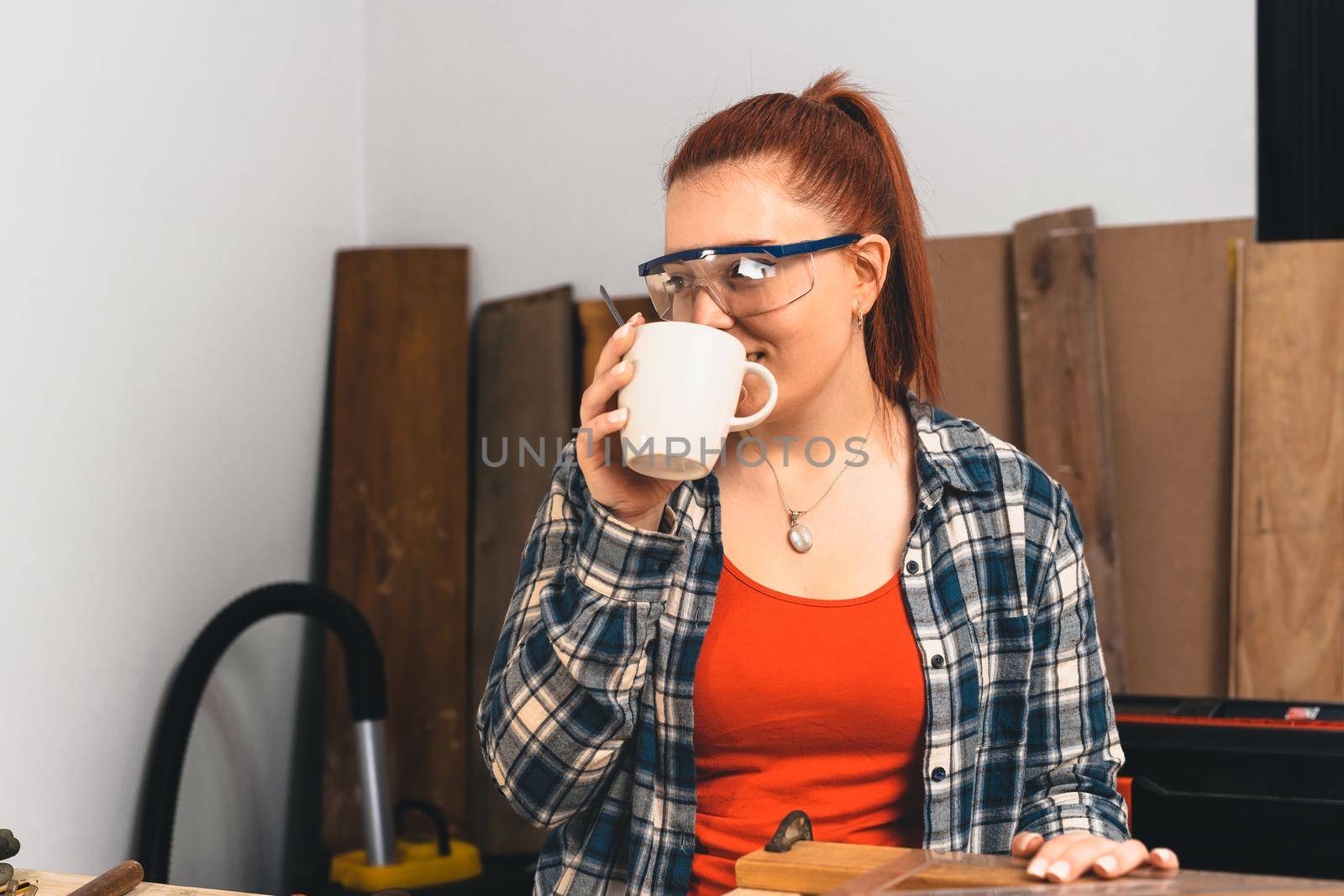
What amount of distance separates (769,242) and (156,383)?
1.37 m

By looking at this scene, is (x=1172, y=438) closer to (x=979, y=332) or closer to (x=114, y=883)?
(x=979, y=332)

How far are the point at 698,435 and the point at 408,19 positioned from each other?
7.42 ft

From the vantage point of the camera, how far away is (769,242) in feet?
4.08

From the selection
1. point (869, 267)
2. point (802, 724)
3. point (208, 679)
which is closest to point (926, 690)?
point (802, 724)

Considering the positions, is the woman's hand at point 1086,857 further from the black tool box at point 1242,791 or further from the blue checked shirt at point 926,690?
the black tool box at point 1242,791

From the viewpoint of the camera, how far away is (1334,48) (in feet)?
3.69

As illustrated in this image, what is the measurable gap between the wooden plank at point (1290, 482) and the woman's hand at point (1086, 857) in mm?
1457

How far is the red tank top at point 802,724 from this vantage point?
48.9 inches

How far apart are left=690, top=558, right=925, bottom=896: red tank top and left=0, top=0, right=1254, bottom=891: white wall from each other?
1142 millimetres

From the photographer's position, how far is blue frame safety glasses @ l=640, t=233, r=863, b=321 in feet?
4.00

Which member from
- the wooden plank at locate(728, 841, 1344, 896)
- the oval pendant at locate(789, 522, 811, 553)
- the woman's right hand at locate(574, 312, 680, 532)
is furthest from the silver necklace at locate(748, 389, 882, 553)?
the wooden plank at locate(728, 841, 1344, 896)

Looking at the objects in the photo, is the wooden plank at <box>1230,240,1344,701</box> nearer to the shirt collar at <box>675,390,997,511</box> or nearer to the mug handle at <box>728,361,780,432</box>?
the shirt collar at <box>675,390,997,511</box>

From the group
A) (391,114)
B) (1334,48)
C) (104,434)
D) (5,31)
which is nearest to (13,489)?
(104,434)

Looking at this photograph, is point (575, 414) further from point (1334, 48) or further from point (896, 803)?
point (1334, 48)
